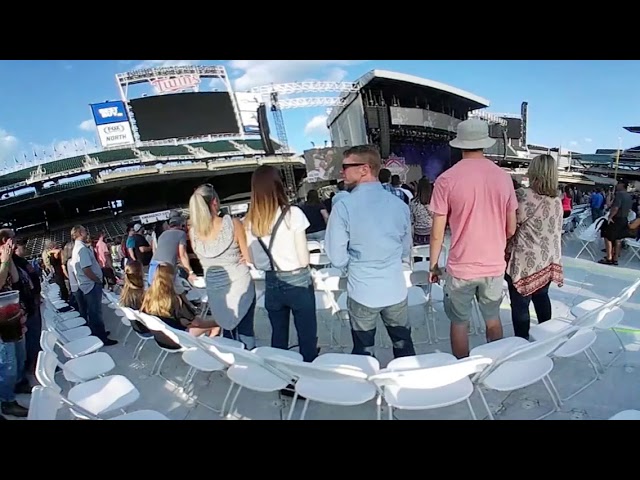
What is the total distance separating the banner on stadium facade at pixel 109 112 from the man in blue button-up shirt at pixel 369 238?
1026 inches

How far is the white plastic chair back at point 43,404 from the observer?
1.65 metres

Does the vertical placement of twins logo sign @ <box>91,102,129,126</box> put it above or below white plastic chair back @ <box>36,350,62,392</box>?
above

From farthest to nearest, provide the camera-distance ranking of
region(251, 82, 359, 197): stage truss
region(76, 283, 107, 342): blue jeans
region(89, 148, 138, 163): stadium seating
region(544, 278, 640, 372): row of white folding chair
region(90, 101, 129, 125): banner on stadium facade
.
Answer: region(89, 148, 138, 163): stadium seating → region(90, 101, 129, 125): banner on stadium facade → region(251, 82, 359, 197): stage truss → region(76, 283, 107, 342): blue jeans → region(544, 278, 640, 372): row of white folding chair

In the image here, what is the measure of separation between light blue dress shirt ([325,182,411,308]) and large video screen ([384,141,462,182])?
60.7 ft

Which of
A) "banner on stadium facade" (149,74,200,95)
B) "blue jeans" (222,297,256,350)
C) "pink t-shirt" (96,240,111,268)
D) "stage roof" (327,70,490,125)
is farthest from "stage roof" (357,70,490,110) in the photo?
"blue jeans" (222,297,256,350)

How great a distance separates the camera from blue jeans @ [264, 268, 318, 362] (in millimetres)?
2287

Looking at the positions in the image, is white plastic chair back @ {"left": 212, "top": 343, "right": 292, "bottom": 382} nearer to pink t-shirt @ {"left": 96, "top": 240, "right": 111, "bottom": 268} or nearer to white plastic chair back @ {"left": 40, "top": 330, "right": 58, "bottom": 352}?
white plastic chair back @ {"left": 40, "top": 330, "right": 58, "bottom": 352}

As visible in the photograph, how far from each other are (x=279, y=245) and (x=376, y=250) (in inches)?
22.0

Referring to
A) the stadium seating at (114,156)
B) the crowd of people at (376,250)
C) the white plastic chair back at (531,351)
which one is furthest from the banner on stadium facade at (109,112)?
the white plastic chair back at (531,351)

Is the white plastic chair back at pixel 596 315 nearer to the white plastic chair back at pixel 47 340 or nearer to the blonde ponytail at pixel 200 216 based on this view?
the blonde ponytail at pixel 200 216
